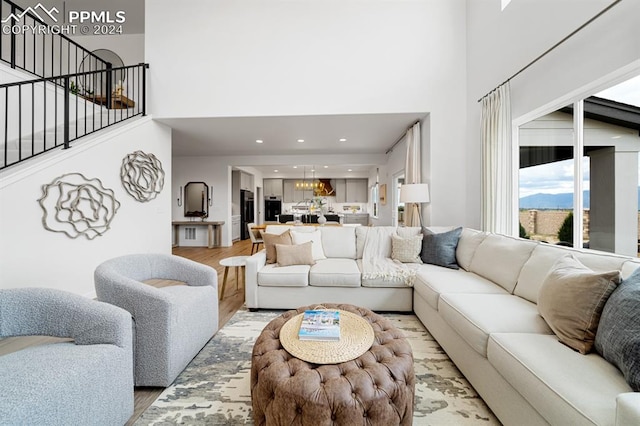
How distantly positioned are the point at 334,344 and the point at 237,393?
79cm

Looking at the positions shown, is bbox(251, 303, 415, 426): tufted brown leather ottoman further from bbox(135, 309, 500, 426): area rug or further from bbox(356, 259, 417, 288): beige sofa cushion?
bbox(356, 259, 417, 288): beige sofa cushion

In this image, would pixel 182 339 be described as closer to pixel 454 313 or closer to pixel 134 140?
pixel 454 313

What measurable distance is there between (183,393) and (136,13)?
735cm

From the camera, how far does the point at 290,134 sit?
549 cm

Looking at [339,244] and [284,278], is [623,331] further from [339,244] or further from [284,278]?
[339,244]

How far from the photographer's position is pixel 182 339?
188 cm

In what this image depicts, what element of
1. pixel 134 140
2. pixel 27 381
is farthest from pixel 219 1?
pixel 27 381

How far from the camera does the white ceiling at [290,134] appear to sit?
456 cm

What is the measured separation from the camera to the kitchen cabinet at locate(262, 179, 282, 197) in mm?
11641

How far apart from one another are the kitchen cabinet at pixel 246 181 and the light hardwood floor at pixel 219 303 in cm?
213

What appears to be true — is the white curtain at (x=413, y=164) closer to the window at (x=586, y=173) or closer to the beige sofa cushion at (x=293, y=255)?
the window at (x=586, y=173)

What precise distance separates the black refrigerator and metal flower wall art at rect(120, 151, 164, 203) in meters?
4.27

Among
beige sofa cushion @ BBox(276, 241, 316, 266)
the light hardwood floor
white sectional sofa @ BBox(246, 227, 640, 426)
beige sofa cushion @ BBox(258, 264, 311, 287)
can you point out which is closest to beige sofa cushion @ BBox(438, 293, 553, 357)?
white sectional sofa @ BBox(246, 227, 640, 426)

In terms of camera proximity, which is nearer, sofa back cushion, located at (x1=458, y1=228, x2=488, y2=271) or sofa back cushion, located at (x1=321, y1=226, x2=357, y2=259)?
sofa back cushion, located at (x1=458, y1=228, x2=488, y2=271)
